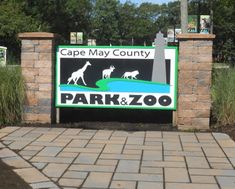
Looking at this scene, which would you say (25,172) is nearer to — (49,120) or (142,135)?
(142,135)

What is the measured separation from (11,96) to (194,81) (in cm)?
341

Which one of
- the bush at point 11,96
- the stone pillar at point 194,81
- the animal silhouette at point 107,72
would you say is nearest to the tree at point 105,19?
the bush at point 11,96

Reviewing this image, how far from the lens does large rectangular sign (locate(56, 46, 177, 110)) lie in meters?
10.1

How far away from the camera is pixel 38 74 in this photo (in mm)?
10195

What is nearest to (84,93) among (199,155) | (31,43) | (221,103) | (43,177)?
(31,43)

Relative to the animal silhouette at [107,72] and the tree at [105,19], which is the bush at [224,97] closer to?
the animal silhouette at [107,72]

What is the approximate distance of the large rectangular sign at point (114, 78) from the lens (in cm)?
1009

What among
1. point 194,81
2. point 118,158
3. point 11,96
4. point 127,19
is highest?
point 127,19

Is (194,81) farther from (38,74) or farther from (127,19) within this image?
(127,19)

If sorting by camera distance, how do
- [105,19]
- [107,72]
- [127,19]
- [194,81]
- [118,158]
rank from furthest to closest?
[127,19], [105,19], [107,72], [194,81], [118,158]

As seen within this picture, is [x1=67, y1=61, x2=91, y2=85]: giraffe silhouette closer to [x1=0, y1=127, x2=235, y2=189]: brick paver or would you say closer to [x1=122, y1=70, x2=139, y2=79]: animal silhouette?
[x1=122, y1=70, x2=139, y2=79]: animal silhouette

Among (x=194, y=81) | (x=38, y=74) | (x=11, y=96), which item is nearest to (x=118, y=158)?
(x=194, y=81)

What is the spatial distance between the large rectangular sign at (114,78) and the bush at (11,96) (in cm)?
71

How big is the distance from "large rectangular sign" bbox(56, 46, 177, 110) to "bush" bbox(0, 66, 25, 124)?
0.71 metres
